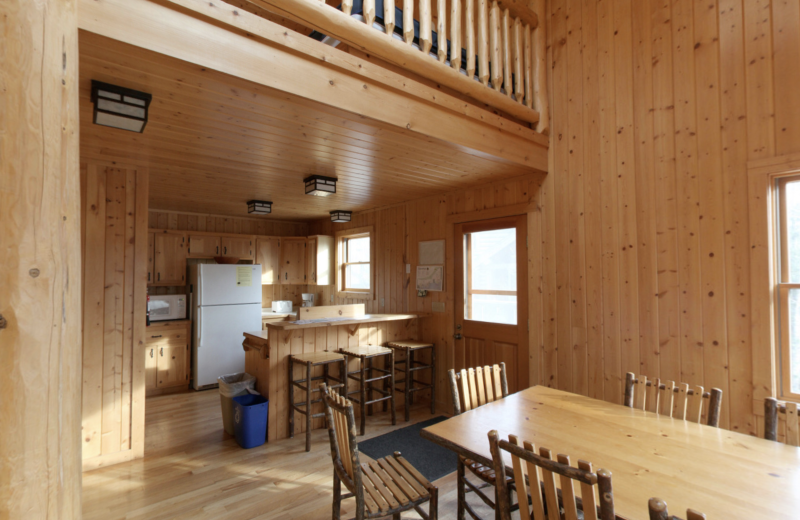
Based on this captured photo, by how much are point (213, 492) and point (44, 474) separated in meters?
2.21

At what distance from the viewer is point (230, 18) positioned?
1.80 metres

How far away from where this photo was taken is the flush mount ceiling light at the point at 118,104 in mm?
2010

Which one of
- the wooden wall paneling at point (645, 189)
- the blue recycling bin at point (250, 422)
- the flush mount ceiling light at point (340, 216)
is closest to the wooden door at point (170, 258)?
the flush mount ceiling light at point (340, 216)

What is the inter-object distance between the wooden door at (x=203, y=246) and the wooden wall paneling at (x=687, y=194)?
568cm

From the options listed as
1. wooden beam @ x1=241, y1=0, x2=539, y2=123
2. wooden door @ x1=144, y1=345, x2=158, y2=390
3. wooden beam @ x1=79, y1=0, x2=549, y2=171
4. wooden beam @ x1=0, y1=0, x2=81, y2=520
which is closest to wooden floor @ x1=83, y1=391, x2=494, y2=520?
wooden door @ x1=144, y1=345, x2=158, y2=390

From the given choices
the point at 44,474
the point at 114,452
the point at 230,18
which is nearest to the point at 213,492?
the point at 114,452

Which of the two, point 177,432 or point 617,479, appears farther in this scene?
point 177,432

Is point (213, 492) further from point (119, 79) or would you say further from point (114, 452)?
point (119, 79)

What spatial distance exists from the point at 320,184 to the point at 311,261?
2.95 meters

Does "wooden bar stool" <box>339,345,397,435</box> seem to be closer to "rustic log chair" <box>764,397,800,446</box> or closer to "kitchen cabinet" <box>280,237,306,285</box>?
"rustic log chair" <box>764,397,800,446</box>

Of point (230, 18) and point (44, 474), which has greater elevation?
point (230, 18)

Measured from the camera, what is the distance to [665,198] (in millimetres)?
2840

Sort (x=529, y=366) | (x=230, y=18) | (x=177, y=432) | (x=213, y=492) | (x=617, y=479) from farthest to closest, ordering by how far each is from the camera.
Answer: (x=177, y=432) < (x=529, y=366) < (x=213, y=492) < (x=230, y=18) < (x=617, y=479)

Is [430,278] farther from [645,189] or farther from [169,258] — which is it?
[169,258]
